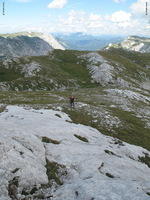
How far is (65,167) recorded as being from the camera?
959 inches

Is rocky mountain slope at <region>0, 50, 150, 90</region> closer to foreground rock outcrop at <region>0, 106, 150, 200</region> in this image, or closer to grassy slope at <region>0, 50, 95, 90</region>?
grassy slope at <region>0, 50, 95, 90</region>

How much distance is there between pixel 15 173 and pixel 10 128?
926 cm

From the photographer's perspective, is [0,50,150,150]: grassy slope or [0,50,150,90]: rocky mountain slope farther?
[0,50,150,90]: rocky mountain slope

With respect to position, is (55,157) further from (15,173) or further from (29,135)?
(15,173)

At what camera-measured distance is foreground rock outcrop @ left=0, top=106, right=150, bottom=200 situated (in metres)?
19.5

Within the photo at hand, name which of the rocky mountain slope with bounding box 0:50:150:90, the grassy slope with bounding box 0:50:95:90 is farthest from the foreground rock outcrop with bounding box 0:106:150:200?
the grassy slope with bounding box 0:50:95:90

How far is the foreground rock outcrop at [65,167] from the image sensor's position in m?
19.5

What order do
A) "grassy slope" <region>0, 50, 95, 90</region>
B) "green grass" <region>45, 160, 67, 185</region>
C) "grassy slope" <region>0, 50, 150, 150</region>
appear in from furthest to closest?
"grassy slope" <region>0, 50, 95, 90</region>, "grassy slope" <region>0, 50, 150, 150</region>, "green grass" <region>45, 160, 67, 185</region>

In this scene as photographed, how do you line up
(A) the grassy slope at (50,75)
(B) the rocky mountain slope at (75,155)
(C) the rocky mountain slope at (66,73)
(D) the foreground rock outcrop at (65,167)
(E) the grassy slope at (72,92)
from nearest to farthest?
(D) the foreground rock outcrop at (65,167) < (B) the rocky mountain slope at (75,155) < (E) the grassy slope at (72,92) < (A) the grassy slope at (50,75) < (C) the rocky mountain slope at (66,73)

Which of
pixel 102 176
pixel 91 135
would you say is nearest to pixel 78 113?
pixel 91 135

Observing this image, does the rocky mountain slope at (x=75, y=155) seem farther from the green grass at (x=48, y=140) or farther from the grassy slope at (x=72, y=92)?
the grassy slope at (x=72, y=92)

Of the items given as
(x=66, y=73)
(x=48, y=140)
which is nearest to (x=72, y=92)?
(x=48, y=140)

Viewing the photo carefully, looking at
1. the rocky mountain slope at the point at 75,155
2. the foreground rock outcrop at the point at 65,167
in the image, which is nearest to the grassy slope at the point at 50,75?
the rocky mountain slope at the point at 75,155

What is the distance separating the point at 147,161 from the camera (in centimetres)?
3431
